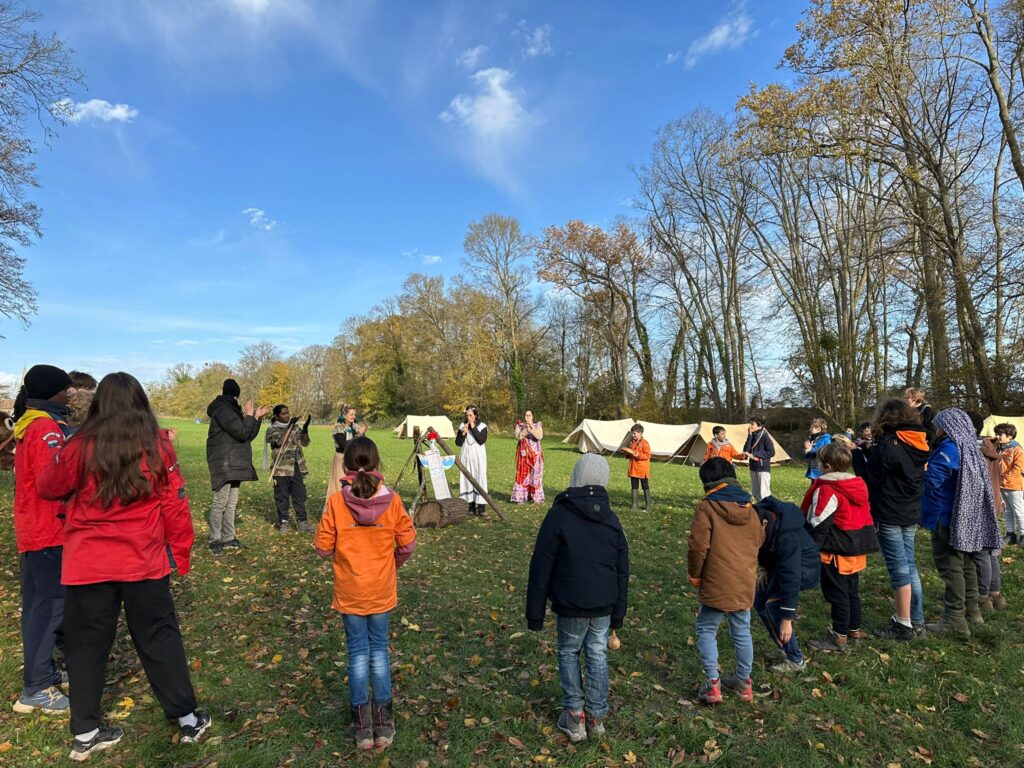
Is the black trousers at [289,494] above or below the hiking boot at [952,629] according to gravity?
above

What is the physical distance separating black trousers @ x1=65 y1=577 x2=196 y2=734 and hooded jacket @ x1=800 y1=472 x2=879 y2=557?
4.76 m

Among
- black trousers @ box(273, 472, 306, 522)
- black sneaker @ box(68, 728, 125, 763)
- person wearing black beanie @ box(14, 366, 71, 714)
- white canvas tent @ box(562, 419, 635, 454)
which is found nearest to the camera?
black sneaker @ box(68, 728, 125, 763)

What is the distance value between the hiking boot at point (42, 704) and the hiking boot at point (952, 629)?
277 inches

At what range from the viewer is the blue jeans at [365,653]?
3541 millimetres

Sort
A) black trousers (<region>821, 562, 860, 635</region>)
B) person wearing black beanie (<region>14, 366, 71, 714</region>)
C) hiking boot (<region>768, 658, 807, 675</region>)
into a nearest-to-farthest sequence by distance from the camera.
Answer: person wearing black beanie (<region>14, 366, 71, 714</region>), hiking boot (<region>768, 658, 807, 675</region>), black trousers (<region>821, 562, 860, 635</region>)

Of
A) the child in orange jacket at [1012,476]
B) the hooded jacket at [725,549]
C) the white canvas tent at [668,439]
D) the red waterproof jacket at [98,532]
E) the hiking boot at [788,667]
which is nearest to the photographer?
the red waterproof jacket at [98,532]

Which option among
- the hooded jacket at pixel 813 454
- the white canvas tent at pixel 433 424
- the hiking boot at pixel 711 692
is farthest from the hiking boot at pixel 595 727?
the white canvas tent at pixel 433 424

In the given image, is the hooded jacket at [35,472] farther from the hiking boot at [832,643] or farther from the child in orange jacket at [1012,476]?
the child in orange jacket at [1012,476]

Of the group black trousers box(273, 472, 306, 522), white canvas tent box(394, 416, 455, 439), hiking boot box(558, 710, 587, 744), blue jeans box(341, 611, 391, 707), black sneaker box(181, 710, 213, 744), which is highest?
white canvas tent box(394, 416, 455, 439)

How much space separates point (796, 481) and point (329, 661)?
16721mm

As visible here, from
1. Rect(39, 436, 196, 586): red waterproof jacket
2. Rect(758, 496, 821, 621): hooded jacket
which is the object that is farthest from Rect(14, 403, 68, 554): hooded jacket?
Rect(758, 496, 821, 621): hooded jacket

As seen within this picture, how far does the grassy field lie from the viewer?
3.56m

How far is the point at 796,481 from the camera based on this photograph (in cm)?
1778

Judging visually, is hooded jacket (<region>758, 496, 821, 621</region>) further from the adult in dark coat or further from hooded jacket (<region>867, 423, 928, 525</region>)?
the adult in dark coat
